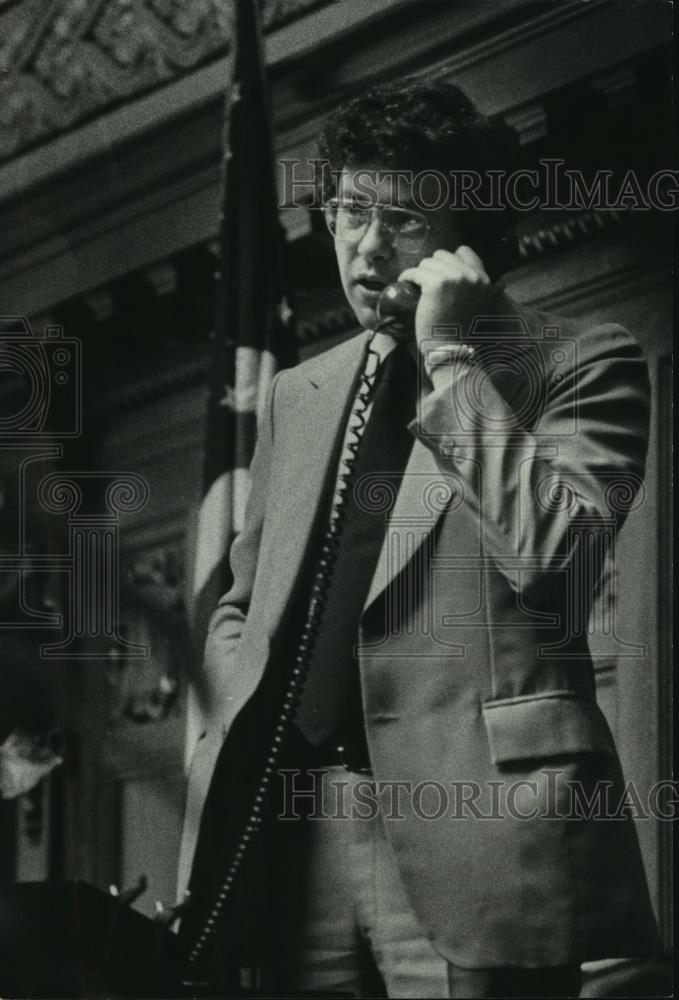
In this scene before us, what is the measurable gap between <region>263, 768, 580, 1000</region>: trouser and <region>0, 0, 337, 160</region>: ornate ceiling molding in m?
2.25

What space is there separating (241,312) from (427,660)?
1.25 meters

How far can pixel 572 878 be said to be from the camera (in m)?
5.86

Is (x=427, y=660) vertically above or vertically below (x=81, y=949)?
above

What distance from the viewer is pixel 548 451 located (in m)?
6.11

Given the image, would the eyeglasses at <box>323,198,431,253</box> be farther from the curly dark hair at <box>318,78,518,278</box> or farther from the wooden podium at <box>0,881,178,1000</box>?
the wooden podium at <box>0,881,178,1000</box>

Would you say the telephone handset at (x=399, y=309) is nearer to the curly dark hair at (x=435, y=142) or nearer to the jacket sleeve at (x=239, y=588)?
the curly dark hair at (x=435, y=142)

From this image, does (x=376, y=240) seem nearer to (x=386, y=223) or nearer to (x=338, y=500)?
(x=386, y=223)

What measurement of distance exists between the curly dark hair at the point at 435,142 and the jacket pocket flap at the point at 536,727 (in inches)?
49.6

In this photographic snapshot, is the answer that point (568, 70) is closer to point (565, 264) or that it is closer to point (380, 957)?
point (565, 264)

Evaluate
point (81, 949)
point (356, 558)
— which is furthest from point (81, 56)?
point (81, 949)

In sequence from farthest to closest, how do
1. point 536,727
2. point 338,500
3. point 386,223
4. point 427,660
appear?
1. point 386,223
2. point 338,500
3. point 427,660
4. point 536,727

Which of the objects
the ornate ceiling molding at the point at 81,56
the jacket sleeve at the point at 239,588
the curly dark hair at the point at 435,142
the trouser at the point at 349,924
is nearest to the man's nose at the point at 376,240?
the curly dark hair at the point at 435,142

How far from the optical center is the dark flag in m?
6.43

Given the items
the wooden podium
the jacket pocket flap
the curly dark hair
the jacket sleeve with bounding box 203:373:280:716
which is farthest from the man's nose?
the wooden podium
